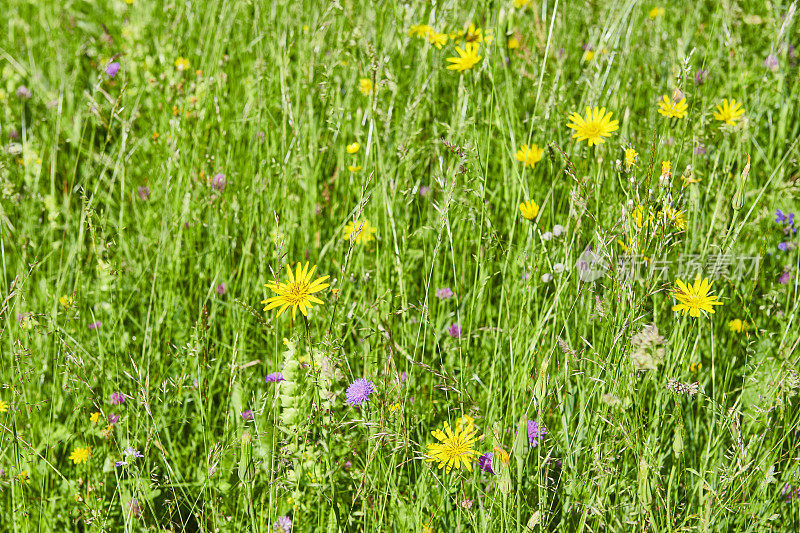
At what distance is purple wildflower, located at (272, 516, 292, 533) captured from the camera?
1.26 metres

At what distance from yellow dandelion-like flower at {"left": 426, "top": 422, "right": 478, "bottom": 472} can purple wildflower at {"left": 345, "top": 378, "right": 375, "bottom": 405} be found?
0.15 m

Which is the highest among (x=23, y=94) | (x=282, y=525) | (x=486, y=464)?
(x=23, y=94)

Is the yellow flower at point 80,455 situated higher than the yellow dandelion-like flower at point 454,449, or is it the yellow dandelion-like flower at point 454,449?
the yellow dandelion-like flower at point 454,449

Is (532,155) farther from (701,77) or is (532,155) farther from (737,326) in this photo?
(701,77)

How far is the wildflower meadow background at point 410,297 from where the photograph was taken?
4.00 ft

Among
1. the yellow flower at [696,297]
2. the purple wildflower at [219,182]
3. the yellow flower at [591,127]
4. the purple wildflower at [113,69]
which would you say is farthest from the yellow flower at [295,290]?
the purple wildflower at [113,69]

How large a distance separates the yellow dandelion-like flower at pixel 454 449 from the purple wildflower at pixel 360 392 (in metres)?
0.15

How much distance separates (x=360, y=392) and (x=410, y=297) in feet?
1.55

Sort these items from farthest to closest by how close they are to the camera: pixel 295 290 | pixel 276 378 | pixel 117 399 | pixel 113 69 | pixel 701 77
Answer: pixel 113 69
pixel 701 77
pixel 117 399
pixel 276 378
pixel 295 290

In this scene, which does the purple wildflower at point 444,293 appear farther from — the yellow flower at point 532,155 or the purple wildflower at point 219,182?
the purple wildflower at point 219,182

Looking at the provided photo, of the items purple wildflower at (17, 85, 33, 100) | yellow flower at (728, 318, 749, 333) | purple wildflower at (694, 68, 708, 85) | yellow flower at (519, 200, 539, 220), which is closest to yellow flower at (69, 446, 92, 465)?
yellow flower at (519, 200, 539, 220)

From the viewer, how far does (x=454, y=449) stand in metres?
1.22

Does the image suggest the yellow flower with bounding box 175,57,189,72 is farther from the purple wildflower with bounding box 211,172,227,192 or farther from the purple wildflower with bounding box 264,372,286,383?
the purple wildflower with bounding box 264,372,286,383

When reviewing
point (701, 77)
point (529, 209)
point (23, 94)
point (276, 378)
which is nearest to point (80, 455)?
point (276, 378)
